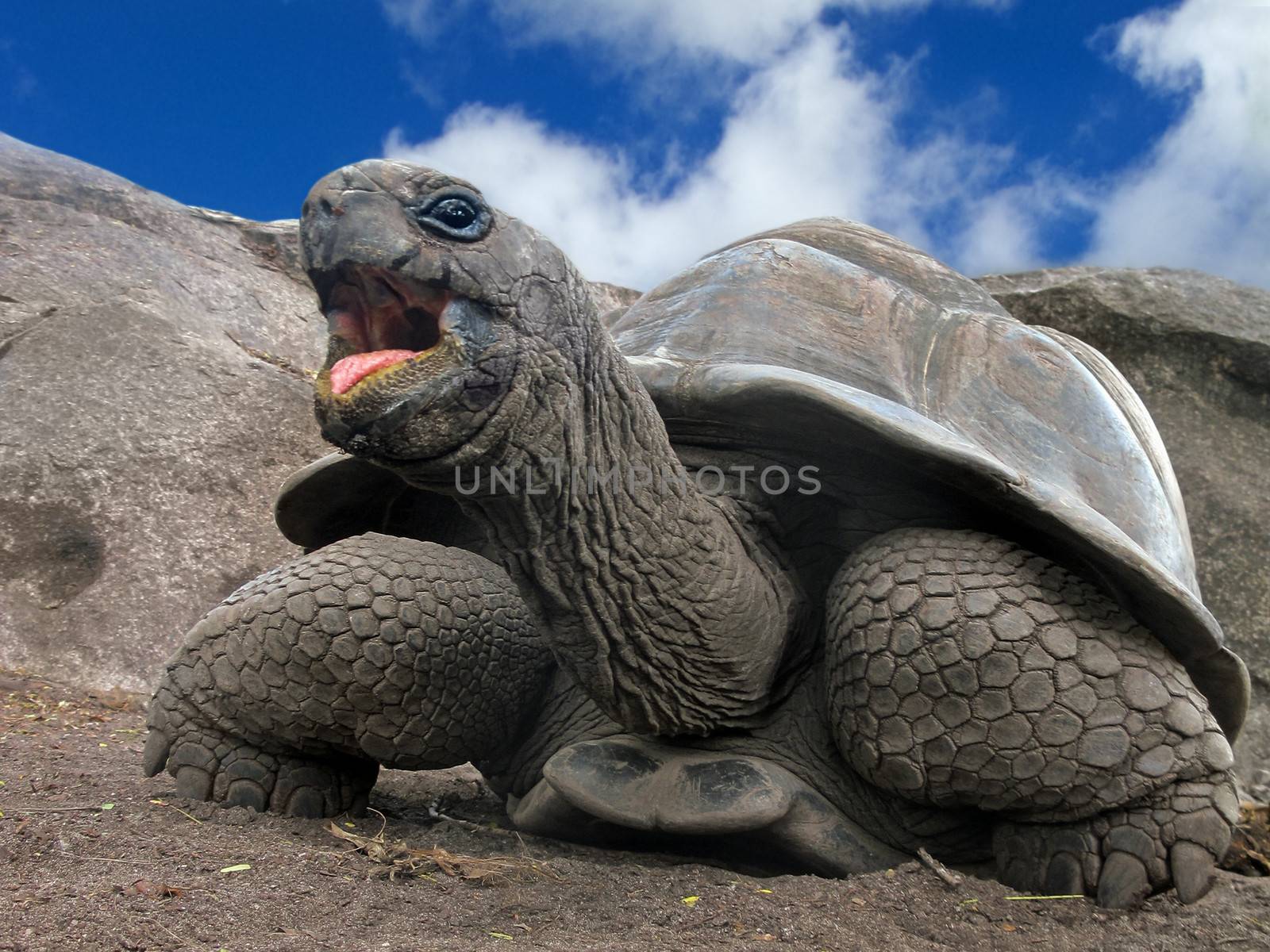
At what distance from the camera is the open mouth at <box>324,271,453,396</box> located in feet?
5.79

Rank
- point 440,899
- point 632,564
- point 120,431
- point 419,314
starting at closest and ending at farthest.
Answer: point 419,314
point 440,899
point 632,564
point 120,431

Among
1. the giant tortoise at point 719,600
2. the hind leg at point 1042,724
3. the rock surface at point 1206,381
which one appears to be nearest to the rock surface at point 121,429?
the giant tortoise at point 719,600

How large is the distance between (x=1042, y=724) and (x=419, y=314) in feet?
4.94

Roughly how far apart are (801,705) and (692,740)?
30 centimetres

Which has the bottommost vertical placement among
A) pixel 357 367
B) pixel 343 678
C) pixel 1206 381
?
pixel 343 678

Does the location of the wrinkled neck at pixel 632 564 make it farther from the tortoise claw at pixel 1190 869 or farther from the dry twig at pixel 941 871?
the tortoise claw at pixel 1190 869

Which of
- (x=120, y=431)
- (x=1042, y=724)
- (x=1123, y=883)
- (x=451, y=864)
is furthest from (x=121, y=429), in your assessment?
(x=1123, y=883)

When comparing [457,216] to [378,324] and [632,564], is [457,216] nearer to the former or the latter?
[378,324]

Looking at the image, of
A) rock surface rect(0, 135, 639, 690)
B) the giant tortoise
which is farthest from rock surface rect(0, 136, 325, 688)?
the giant tortoise

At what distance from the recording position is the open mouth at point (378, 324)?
5.79 ft

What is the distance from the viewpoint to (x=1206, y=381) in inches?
249

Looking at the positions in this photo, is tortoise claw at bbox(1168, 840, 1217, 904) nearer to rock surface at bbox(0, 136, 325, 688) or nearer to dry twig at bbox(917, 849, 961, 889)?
dry twig at bbox(917, 849, 961, 889)

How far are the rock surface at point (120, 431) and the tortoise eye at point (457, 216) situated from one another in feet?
13.0

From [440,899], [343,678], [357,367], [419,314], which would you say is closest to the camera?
[357,367]
